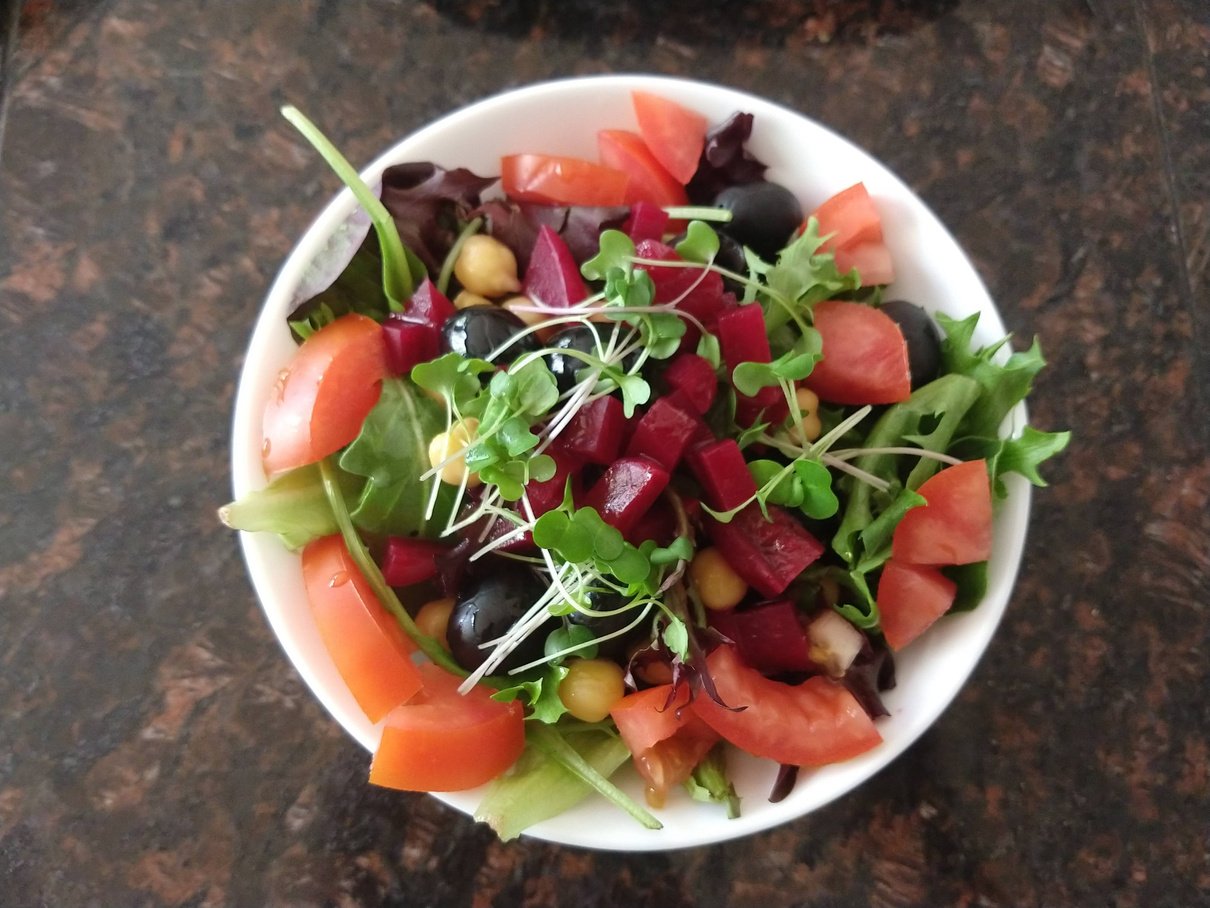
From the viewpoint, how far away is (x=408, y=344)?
3.14ft

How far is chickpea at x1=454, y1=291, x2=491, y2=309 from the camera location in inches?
39.4

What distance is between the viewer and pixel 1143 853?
45.7 inches

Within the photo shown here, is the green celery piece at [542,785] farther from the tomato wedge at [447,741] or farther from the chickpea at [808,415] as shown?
the chickpea at [808,415]

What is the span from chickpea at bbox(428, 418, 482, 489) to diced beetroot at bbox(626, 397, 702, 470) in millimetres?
158

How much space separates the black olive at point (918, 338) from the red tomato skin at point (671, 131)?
0.85 ft

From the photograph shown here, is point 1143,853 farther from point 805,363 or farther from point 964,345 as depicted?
point 805,363

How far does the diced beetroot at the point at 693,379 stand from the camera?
35.5 inches

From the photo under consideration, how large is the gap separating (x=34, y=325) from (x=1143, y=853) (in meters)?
1.53

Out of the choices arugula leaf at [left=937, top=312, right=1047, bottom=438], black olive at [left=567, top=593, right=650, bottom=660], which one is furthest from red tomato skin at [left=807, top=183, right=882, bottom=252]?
black olive at [left=567, top=593, right=650, bottom=660]

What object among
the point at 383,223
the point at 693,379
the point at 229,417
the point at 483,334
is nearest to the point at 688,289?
the point at 693,379

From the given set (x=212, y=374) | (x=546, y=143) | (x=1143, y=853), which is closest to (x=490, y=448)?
(x=546, y=143)

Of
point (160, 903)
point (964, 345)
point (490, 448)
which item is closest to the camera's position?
point (490, 448)

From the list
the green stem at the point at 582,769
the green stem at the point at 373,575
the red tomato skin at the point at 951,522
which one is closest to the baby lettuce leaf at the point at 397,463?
the green stem at the point at 373,575

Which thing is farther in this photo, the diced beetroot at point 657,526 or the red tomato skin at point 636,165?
the red tomato skin at point 636,165
